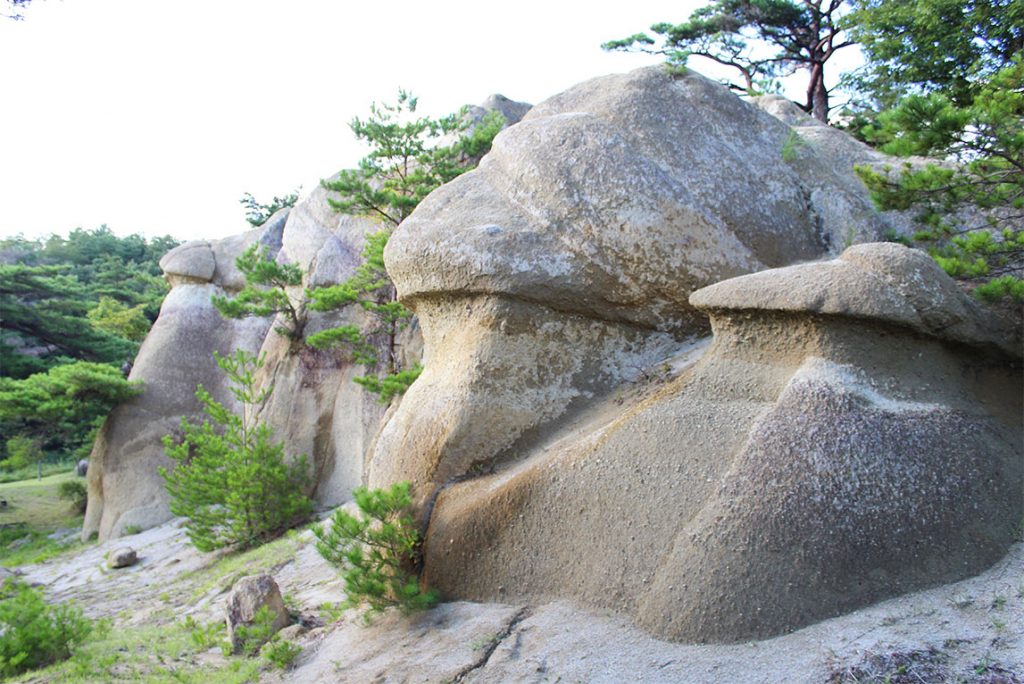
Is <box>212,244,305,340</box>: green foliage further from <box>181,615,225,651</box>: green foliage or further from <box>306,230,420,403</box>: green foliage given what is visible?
<box>181,615,225,651</box>: green foliage

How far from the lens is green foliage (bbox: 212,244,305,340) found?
1129 cm

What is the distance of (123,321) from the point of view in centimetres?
1981

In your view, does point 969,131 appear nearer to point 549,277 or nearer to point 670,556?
point 549,277

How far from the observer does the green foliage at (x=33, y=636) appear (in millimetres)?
5750

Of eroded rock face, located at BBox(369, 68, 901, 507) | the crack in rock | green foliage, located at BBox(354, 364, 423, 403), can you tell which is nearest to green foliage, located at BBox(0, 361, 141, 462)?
green foliage, located at BBox(354, 364, 423, 403)

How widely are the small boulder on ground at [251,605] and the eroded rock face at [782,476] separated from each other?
1605mm

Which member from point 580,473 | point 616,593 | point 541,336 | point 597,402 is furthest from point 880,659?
point 541,336

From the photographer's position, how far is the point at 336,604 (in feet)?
20.1

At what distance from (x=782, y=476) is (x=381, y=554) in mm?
2648

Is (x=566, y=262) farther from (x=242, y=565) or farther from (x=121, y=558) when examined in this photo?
(x=121, y=558)

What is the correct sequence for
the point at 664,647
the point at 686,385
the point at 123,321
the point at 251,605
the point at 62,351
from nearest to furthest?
the point at 664,647
the point at 686,385
the point at 251,605
the point at 62,351
the point at 123,321

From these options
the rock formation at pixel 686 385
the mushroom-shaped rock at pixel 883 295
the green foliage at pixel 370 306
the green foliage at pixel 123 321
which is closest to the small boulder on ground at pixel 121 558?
the green foliage at pixel 370 306

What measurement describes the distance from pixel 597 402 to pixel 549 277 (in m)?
0.92

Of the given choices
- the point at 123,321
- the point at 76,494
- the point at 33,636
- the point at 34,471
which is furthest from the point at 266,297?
the point at 34,471
